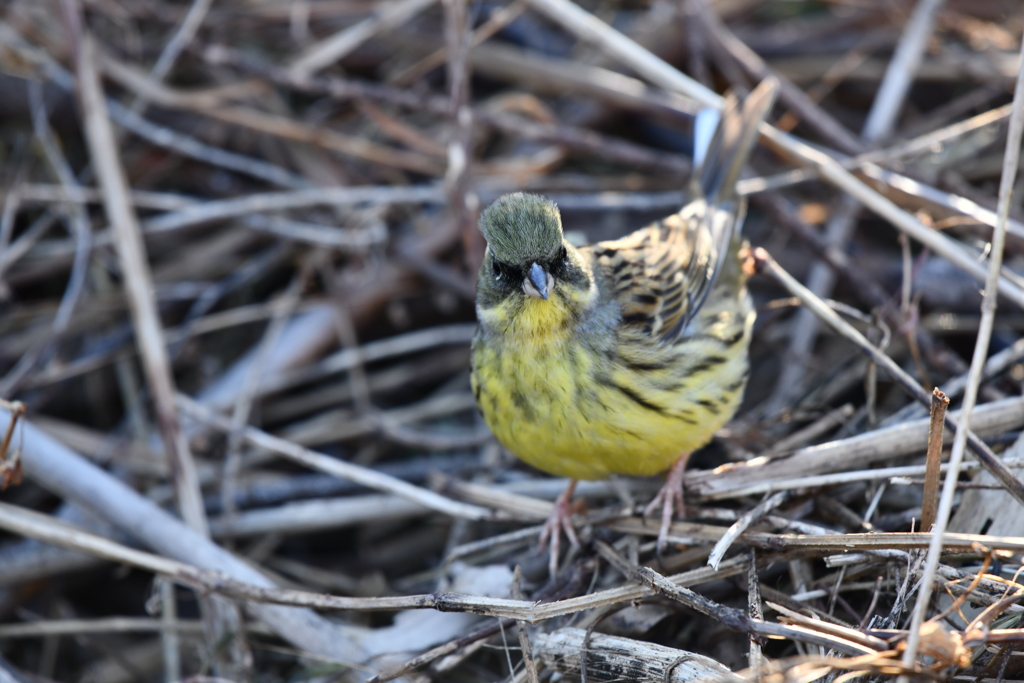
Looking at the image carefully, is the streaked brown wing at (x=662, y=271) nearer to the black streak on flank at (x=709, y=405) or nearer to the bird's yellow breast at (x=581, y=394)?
the bird's yellow breast at (x=581, y=394)

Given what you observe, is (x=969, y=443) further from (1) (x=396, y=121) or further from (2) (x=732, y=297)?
(1) (x=396, y=121)

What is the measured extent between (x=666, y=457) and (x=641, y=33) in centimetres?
299

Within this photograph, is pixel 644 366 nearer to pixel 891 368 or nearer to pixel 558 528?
pixel 558 528

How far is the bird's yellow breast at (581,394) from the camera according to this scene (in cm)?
299

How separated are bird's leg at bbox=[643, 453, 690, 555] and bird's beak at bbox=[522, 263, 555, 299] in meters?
0.94

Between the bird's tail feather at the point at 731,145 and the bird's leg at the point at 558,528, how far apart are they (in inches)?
59.9

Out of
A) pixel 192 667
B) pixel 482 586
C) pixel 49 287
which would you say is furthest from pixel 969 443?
pixel 49 287

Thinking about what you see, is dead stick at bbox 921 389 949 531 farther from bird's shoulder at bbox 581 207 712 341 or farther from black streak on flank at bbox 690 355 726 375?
bird's shoulder at bbox 581 207 712 341

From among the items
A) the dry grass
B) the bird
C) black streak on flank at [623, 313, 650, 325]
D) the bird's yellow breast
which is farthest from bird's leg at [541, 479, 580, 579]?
black streak on flank at [623, 313, 650, 325]

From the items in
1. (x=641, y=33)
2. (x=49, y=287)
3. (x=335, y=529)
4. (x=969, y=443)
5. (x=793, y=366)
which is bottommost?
(x=969, y=443)

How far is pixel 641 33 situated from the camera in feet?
16.9

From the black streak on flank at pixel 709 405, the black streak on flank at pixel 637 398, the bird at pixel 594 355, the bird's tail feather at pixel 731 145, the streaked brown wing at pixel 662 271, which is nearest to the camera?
the bird at pixel 594 355

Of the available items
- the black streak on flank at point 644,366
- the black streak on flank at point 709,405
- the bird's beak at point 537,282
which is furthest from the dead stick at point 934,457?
the bird's beak at point 537,282

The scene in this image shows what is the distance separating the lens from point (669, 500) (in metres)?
3.23
